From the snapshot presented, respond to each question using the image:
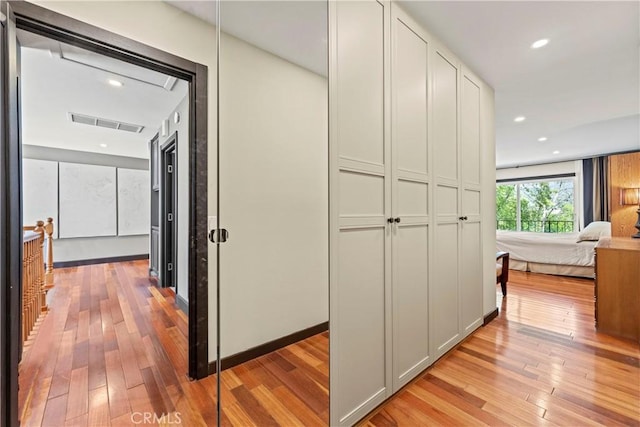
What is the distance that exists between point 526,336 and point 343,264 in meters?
2.24

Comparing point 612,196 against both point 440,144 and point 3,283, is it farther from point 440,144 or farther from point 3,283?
point 3,283

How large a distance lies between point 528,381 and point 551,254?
3.82 metres

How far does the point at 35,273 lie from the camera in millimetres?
1414

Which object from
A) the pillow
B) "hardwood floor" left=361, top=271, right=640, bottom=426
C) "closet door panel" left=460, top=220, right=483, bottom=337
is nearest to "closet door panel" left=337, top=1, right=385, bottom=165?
"closet door panel" left=460, top=220, right=483, bottom=337

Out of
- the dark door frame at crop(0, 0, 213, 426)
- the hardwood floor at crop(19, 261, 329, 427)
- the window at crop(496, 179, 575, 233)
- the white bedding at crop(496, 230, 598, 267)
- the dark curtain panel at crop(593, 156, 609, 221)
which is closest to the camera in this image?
the dark door frame at crop(0, 0, 213, 426)

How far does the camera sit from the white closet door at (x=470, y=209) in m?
2.31

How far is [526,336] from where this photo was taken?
2.43 metres

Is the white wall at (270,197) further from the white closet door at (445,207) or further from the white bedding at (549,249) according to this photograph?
the white bedding at (549,249)

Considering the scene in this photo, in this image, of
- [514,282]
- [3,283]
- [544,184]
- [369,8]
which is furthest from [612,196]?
[3,283]

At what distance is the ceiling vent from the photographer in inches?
78.1

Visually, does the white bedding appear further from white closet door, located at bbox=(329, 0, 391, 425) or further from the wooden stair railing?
→ the wooden stair railing

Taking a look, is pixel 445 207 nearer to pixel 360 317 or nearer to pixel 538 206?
pixel 360 317

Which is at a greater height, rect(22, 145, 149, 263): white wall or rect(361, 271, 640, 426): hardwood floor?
rect(22, 145, 149, 263): white wall

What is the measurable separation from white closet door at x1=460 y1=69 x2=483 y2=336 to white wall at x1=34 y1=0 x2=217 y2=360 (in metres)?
1.98
